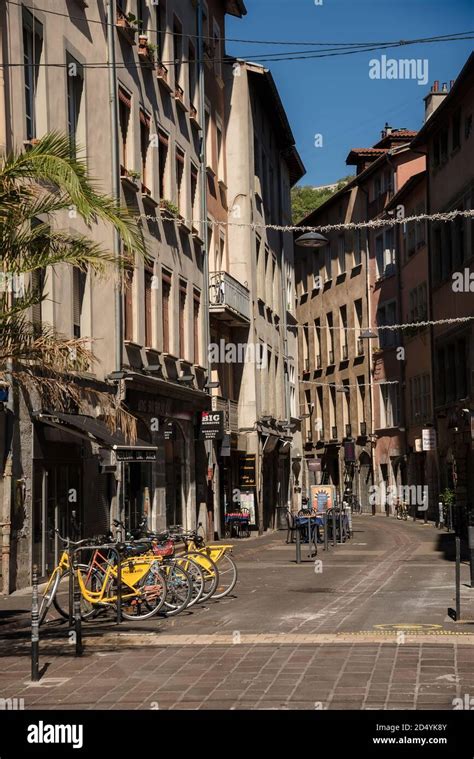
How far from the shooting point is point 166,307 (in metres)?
31.4

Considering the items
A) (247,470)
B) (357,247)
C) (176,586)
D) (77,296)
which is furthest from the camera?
(357,247)

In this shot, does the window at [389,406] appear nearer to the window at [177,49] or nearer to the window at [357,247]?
the window at [357,247]

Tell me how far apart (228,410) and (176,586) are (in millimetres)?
22543

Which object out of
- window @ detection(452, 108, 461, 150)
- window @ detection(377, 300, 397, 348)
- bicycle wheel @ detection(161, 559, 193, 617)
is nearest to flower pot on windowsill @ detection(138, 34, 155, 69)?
window @ detection(452, 108, 461, 150)

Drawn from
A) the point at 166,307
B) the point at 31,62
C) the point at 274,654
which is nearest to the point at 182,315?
the point at 166,307

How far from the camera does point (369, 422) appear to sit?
63219 mm

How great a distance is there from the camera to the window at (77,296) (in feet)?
77.7

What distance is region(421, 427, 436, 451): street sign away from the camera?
154 feet

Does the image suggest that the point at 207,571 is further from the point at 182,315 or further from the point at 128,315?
the point at 182,315

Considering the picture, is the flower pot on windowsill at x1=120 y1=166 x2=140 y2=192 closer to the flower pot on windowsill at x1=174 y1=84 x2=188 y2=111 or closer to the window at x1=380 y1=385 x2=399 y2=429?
the flower pot on windowsill at x1=174 y1=84 x2=188 y2=111

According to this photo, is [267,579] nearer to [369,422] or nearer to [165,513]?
[165,513]

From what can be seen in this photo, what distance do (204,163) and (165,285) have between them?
659 cm

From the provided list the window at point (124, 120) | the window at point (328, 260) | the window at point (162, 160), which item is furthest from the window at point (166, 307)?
the window at point (328, 260)
